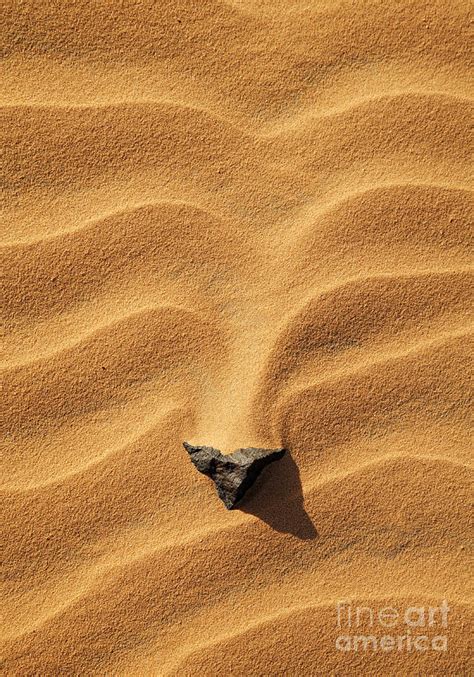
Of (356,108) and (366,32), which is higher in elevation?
(366,32)

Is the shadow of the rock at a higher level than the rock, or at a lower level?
lower

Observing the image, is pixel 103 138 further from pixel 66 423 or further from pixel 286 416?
pixel 286 416

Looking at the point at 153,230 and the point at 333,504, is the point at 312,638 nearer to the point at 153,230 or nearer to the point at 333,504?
the point at 333,504

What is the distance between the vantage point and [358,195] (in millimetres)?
1545

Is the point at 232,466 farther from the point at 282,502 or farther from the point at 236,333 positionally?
the point at 236,333

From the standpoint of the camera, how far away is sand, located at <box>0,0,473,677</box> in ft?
5.01

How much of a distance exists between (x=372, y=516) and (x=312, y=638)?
1.14ft

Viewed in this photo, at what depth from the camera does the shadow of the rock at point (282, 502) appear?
1527mm

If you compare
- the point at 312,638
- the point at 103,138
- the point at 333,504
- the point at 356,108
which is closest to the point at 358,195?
the point at 356,108

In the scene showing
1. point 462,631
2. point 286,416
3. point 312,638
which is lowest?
point 462,631

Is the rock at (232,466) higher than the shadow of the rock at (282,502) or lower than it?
higher

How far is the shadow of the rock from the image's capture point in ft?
5.01

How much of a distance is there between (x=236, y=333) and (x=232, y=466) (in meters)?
0.34

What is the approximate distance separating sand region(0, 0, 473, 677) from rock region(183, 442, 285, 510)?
4cm
